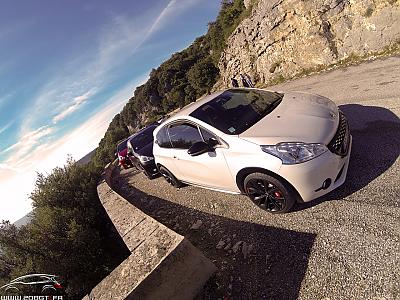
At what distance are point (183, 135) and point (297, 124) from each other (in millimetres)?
2230

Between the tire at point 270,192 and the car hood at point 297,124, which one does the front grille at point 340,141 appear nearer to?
the car hood at point 297,124

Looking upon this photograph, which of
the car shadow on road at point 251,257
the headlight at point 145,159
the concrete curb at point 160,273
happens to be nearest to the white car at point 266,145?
the car shadow on road at point 251,257

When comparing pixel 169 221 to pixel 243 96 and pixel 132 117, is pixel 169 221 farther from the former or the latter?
pixel 132 117

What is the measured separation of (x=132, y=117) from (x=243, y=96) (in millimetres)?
74775

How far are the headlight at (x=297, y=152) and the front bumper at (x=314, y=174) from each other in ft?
0.19

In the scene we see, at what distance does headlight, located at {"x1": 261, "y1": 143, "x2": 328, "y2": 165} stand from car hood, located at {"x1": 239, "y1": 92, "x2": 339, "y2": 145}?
0.29ft

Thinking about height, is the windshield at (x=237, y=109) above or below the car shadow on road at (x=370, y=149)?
above

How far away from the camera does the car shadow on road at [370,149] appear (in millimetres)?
4387

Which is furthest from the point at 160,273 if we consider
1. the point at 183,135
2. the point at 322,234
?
the point at 183,135

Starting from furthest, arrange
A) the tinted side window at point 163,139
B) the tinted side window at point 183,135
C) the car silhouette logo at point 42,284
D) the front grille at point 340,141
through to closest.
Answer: the car silhouette logo at point 42,284 → the tinted side window at point 163,139 → the tinted side window at point 183,135 → the front grille at point 340,141

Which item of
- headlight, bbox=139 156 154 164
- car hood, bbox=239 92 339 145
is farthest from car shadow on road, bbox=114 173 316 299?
headlight, bbox=139 156 154 164

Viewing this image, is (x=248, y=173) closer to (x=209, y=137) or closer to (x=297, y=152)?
(x=297, y=152)

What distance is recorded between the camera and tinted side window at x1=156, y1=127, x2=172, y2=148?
6.31 metres

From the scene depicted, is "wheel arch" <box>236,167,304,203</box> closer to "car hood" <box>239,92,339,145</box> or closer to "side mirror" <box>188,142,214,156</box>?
"car hood" <box>239,92,339,145</box>
